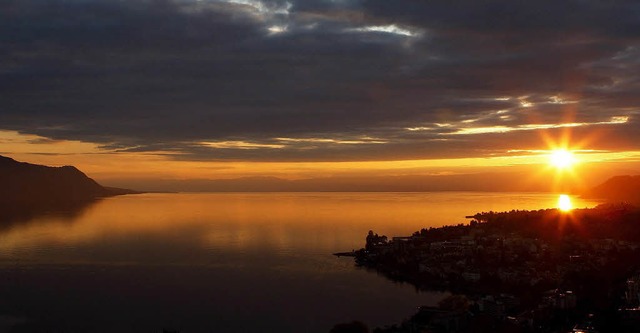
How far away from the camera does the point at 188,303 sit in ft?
82.6

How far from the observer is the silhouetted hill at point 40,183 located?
136250 millimetres

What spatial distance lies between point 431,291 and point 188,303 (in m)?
12.7

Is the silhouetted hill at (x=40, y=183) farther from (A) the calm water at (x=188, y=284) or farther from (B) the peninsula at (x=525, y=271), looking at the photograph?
(B) the peninsula at (x=525, y=271)

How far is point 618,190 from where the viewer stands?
13538cm

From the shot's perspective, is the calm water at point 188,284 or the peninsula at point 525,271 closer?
the peninsula at point 525,271

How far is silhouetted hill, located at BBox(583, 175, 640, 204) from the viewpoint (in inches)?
4707

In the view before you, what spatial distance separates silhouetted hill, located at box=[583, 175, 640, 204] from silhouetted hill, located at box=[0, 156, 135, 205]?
11967cm

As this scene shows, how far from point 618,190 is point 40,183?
140 m

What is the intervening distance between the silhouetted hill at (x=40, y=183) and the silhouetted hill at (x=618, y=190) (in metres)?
120

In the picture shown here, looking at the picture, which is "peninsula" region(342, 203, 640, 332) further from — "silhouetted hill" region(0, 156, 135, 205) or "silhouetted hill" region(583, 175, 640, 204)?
"silhouetted hill" region(0, 156, 135, 205)

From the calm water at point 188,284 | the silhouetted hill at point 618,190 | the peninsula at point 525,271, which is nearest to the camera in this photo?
the peninsula at point 525,271

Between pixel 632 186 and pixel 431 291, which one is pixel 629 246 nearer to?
pixel 431 291

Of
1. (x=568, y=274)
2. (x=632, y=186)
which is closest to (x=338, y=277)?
(x=568, y=274)

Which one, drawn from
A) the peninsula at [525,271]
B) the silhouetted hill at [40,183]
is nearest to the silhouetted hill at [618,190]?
the peninsula at [525,271]
